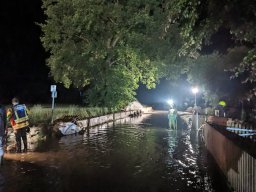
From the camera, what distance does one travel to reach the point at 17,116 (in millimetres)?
14062

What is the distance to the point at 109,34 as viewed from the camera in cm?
3453

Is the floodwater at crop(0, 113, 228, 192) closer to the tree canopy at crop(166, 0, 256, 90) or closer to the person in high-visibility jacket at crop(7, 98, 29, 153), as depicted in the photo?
the person in high-visibility jacket at crop(7, 98, 29, 153)

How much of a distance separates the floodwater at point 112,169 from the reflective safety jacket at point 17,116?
3.78 ft

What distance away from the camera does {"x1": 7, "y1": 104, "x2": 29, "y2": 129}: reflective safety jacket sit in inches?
549

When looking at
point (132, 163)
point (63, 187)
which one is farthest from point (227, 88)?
point (63, 187)

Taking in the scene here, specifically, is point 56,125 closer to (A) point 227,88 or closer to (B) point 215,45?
(A) point 227,88

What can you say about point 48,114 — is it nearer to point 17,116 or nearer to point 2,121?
point 17,116

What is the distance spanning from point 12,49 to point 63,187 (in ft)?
135

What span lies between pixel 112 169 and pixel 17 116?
474 centimetres

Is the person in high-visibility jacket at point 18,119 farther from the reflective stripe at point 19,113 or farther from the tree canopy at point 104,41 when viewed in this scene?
the tree canopy at point 104,41

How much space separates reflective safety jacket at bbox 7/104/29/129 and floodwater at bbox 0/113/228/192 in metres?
1.15

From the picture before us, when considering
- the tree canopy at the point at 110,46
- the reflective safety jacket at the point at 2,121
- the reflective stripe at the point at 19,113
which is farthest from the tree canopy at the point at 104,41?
the reflective safety jacket at the point at 2,121

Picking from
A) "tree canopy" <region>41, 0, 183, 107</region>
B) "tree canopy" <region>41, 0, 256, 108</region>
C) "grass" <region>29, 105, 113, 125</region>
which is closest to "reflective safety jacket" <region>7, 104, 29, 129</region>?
"grass" <region>29, 105, 113, 125</region>

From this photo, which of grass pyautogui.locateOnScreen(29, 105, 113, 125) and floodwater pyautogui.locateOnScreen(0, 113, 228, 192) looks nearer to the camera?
floodwater pyautogui.locateOnScreen(0, 113, 228, 192)
